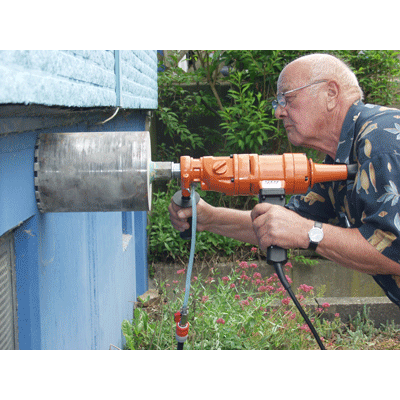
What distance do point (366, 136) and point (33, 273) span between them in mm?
1253

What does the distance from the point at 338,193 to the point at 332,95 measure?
465 mm

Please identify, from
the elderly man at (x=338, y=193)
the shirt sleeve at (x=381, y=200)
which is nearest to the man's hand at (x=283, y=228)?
the elderly man at (x=338, y=193)

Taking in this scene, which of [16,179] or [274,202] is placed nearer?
[16,179]

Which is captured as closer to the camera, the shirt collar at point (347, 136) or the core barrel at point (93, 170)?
the core barrel at point (93, 170)

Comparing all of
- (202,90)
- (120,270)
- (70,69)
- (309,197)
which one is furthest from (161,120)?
(70,69)

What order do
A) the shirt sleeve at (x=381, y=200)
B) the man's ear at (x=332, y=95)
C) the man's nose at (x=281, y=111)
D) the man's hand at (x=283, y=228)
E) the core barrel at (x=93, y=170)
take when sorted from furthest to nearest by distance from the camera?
the man's nose at (x=281, y=111)
the man's ear at (x=332, y=95)
the man's hand at (x=283, y=228)
the shirt sleeve at (x=381, y=200)
the core barrel at (x=93, y=170)

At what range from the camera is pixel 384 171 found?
1333 mm

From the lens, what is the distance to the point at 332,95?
190cm

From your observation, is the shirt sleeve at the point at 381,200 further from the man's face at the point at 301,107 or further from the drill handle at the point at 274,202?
the man's face at the point at 301,107

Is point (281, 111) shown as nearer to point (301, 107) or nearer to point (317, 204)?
point (301, 107)

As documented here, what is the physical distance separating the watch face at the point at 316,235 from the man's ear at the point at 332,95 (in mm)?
724

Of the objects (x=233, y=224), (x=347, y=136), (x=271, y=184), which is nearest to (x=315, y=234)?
(x=271, y=184)

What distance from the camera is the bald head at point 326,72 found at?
1.90m

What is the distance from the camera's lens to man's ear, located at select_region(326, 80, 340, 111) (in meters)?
1.90
